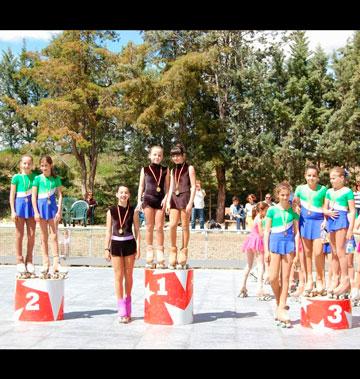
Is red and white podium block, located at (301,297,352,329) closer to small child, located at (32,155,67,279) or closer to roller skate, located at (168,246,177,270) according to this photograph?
roller skate, located at (168,246,177,270)

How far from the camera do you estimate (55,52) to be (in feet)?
116

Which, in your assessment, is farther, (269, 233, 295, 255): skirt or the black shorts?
the black shorts

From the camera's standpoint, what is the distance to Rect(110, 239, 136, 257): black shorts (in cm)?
876

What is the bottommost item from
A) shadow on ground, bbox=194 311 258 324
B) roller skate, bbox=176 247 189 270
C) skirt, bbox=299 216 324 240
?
shadow on ground, bbox=194 311 258 324

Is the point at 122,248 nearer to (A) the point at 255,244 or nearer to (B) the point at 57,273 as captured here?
(B) the point at 57,273

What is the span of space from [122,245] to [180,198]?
3.42 feet

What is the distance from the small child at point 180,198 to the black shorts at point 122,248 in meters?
0.57

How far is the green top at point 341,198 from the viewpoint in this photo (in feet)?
28.7

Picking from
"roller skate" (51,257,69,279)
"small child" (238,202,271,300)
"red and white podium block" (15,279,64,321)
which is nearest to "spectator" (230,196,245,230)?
"small child" (238,202,271,300)

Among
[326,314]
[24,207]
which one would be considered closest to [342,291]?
[326,314]

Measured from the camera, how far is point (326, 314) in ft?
27.6

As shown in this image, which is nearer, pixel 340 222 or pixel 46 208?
pixel 340 222

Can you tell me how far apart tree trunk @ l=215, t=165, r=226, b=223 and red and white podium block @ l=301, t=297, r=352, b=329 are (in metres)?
25.8
